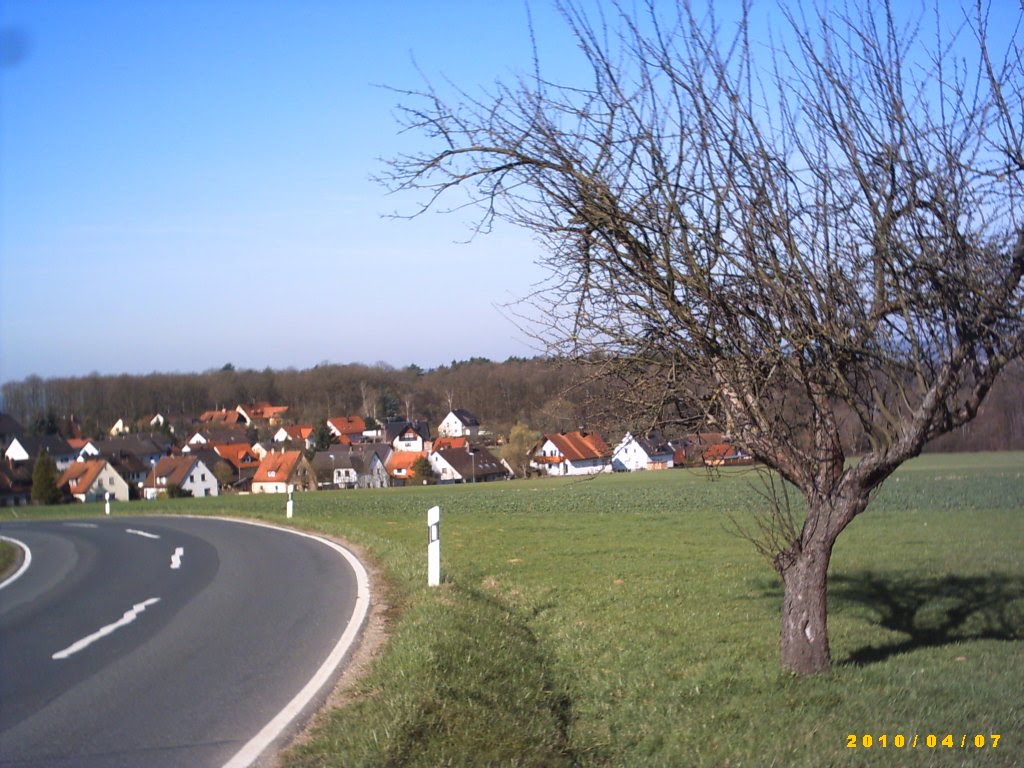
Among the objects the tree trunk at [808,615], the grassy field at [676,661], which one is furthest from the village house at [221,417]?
the tree trunk at [808,615]

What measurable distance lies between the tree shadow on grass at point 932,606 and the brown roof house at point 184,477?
193 ft

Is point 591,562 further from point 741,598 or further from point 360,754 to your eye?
point 360,754

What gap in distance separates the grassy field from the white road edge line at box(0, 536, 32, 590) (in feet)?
20.6

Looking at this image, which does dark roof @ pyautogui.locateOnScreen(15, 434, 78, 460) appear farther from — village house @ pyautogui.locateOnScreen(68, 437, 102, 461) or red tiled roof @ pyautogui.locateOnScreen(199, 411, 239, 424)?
red tiled roof @ pyautogui.locateOnScreen(199, 411, 239, 424)

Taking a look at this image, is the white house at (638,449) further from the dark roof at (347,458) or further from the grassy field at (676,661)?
the dark roof at (347,458)

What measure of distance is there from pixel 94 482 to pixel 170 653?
63.3m

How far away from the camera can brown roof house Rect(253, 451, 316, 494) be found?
63938 mm

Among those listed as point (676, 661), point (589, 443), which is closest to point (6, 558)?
point (589, 443)

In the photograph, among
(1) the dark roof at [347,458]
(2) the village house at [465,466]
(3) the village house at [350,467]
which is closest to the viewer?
(3) the village house at [350,467]

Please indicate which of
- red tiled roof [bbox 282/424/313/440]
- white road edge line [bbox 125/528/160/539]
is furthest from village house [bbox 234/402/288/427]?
white road edge line [bbox 125/528/160/539]

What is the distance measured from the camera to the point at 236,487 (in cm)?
7306

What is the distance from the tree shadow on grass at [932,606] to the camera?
9.07 metres

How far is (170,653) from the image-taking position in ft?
30.1
